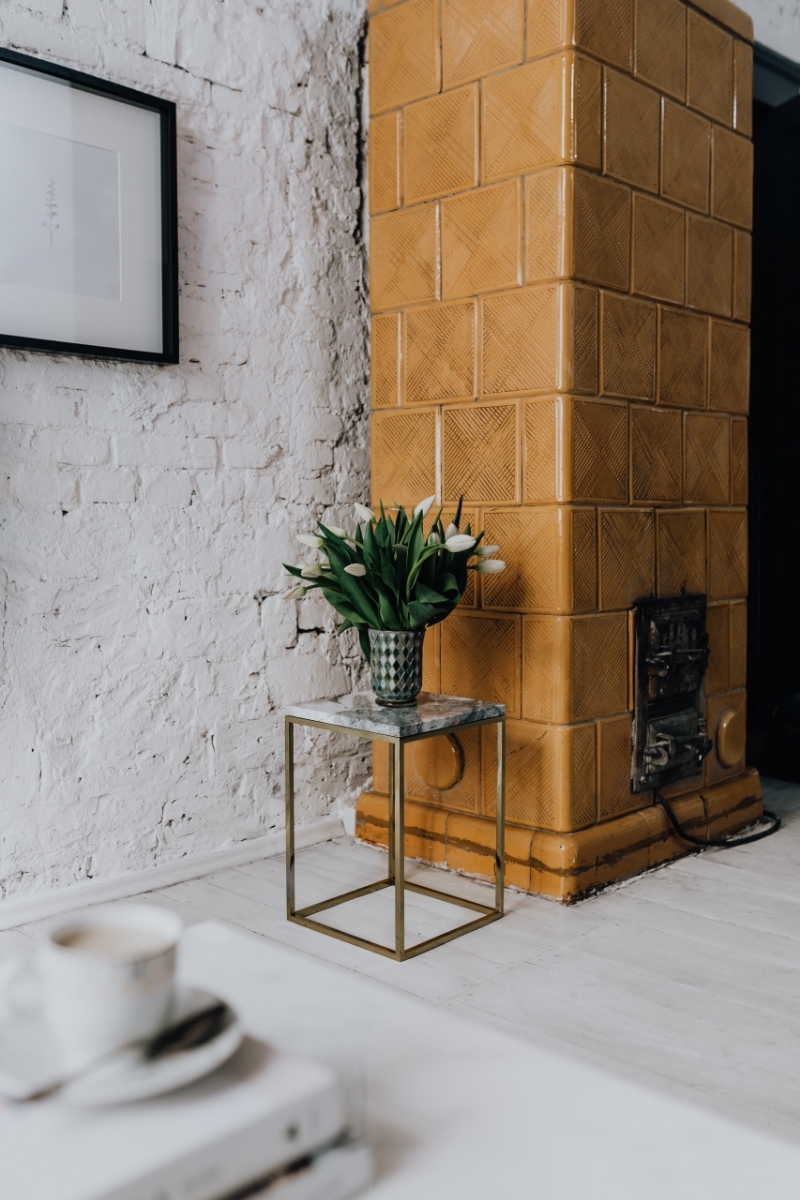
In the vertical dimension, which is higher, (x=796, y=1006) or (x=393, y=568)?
(x=393, y=568)

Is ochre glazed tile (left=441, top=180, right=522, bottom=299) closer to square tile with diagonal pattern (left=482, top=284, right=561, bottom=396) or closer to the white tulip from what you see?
square tile with diagonal pattern (left=482, top=284, right=561, bottom=396)

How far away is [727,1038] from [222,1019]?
1155 millimetres

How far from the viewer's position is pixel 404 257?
2416mm

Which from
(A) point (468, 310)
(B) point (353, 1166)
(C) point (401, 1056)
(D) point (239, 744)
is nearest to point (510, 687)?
→ (D) point (239, 744)

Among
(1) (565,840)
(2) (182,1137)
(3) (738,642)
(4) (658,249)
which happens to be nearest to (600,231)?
(4) (658,249)

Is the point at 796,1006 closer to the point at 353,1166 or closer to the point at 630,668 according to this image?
the point at 630,668

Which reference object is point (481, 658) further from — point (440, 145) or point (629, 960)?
point (440, 145)

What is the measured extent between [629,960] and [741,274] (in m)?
1.68

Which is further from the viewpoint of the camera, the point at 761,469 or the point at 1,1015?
the point at 761,469

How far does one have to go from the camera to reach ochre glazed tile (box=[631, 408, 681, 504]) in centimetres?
230

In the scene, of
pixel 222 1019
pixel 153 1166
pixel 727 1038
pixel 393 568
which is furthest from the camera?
pixel 393 568

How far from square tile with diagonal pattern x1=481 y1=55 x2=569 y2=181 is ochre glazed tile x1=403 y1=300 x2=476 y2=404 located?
0.29 m

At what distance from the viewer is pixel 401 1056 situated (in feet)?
2.52

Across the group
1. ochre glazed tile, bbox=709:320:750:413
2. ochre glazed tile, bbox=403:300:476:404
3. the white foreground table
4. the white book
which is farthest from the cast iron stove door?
→ the white book
